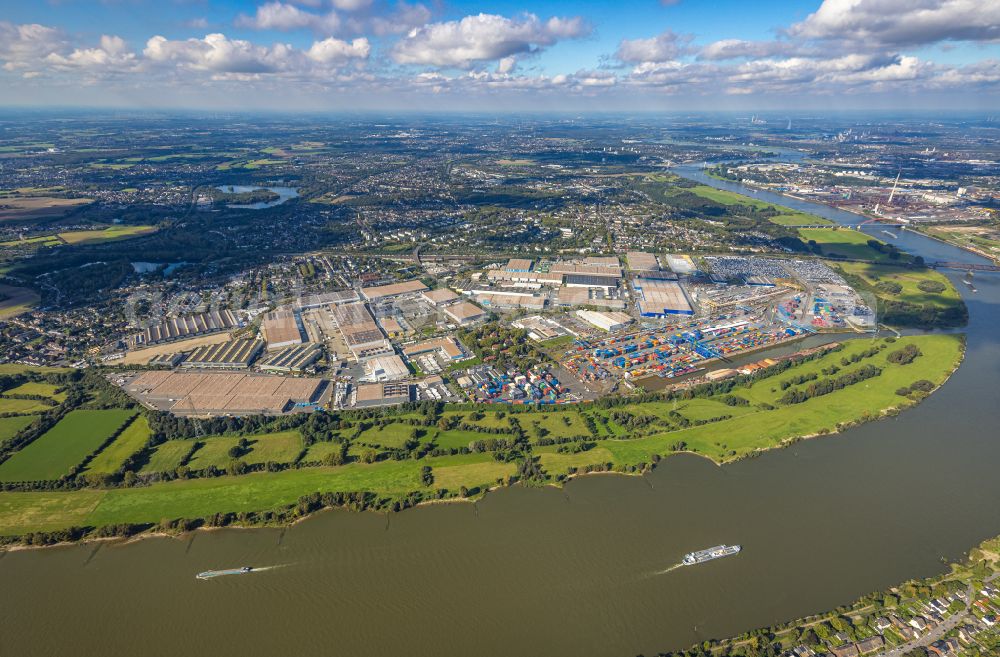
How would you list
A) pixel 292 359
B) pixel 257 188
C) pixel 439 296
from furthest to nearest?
pixel 257 188 < pixel 439 296 < pixel 292 359

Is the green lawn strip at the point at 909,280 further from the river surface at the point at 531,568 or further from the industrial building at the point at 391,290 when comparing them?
the industrial building at the point at 391,290

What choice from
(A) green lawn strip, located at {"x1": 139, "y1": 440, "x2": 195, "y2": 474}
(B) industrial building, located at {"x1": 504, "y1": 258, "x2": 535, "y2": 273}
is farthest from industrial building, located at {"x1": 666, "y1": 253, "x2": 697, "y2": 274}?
(A) green lawn strip, located at {"x1": 139, "y1": 440, "x2": 195, "y2": 474}

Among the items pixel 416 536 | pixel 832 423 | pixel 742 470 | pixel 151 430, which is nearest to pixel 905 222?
pixel 832 423

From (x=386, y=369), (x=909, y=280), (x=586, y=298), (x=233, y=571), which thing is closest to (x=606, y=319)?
(x=586, y=298)

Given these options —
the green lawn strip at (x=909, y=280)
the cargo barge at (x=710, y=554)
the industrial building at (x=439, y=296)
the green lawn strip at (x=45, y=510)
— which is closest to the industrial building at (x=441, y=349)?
the industrial building at (x=439, y=296)

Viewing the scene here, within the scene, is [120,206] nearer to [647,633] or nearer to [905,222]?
[647,633]

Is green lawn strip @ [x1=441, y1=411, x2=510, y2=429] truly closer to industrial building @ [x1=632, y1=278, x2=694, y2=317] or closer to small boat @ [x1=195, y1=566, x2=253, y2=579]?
small boat @ [x1=195, y1=566, x2=253, y2=579]

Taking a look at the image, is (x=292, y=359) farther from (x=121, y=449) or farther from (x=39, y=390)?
(x=39, y=390)
